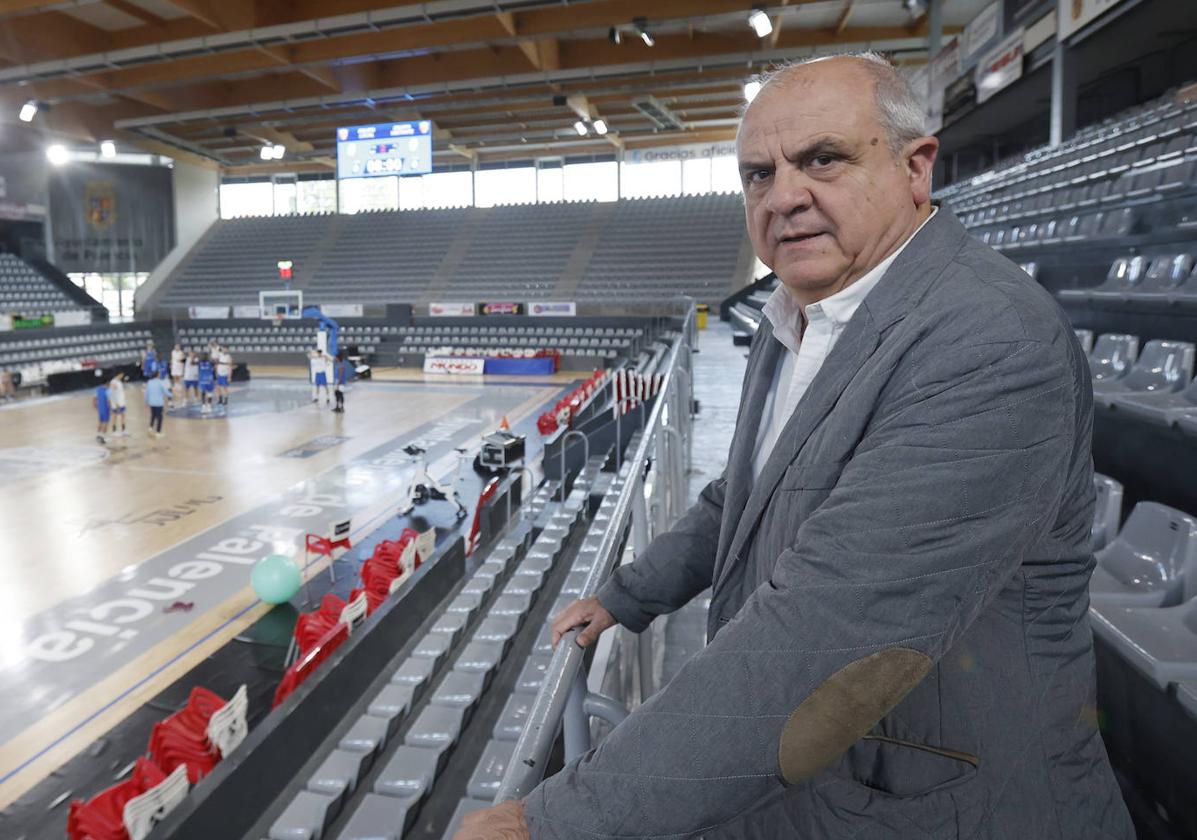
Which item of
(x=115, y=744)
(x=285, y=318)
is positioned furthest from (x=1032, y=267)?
(x=285, y=318)

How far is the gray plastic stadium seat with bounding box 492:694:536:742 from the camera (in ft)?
13.4

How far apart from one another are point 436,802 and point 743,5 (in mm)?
13786

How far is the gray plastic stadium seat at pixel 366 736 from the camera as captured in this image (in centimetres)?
452

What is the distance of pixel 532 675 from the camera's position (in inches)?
191

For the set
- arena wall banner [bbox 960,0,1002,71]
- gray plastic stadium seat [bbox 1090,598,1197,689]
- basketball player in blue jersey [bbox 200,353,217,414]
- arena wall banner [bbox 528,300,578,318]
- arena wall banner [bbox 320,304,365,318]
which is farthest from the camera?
arena wall banner [bbox 320,304,365,318]

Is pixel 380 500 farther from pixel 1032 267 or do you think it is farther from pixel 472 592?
pixel 1032 267

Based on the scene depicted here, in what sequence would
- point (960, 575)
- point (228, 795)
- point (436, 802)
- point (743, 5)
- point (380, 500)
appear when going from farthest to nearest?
point (743, 5) < point (380, 500) < point (436, 802) < point (228, 795) < point (960, 575)

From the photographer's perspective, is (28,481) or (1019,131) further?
(1019,131)

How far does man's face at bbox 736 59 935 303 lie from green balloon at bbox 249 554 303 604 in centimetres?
685

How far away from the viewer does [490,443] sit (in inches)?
471

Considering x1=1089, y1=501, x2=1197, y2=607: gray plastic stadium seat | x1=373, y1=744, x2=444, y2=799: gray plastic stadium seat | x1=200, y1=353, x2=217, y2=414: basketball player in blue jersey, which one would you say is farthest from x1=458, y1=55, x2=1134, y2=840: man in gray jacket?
x1=200, y1=353, x2=217, y2=414: basketball player in blue jersey

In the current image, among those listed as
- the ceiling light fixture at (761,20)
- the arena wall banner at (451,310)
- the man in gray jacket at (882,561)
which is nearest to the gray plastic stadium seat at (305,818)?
the man in gray jacket at (882,561)

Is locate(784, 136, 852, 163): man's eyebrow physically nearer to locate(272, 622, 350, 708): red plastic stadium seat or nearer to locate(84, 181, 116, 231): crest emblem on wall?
locate(272, 622, 350, 708): red plastic stadium seat

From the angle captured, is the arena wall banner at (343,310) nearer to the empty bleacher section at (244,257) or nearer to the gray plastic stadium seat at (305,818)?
the empty bleacher section at (244,257)
